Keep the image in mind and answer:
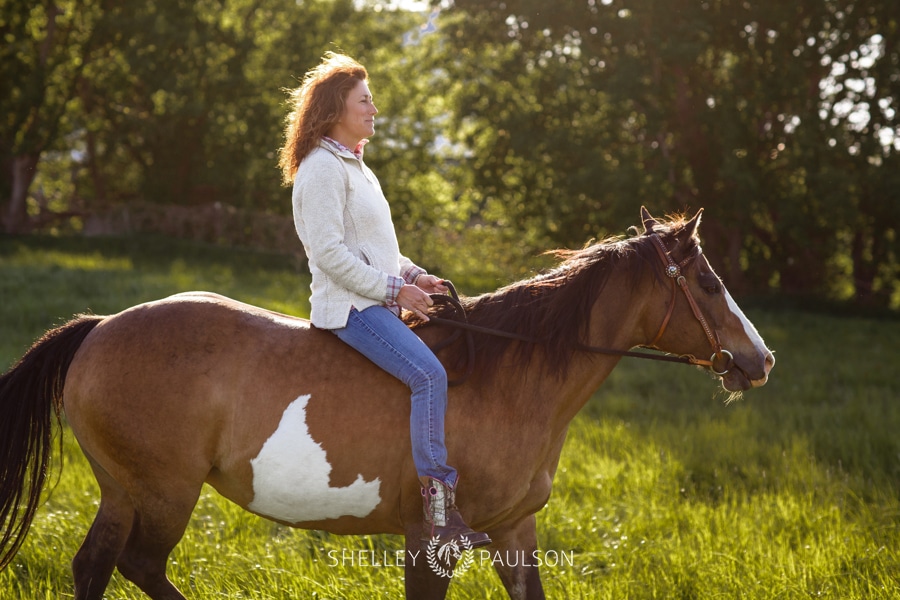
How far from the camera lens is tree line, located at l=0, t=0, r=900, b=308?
66.1ft

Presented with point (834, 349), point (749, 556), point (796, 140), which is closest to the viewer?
point (749, 556)

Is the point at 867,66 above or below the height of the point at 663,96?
above

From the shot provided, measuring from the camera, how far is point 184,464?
3902 mm

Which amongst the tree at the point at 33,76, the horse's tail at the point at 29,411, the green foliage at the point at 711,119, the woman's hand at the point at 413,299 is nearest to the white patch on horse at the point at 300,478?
the woman's hand at the point at 413,299

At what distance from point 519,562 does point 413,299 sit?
5.04 ft

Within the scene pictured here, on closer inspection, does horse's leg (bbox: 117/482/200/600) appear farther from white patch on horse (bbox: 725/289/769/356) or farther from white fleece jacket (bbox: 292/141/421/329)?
white patch on horse (bbox: 725/289/769/356)

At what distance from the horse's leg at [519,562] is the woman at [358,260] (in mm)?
683

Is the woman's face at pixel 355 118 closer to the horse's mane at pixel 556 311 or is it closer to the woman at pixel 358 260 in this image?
the woman at pixel 358 260

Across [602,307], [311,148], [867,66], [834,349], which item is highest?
[867,66]

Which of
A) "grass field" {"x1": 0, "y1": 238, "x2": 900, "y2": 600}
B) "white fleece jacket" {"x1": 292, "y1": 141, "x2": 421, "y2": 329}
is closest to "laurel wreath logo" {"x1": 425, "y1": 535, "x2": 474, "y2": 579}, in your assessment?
"grass field" {"x1": 0, "y1": 238, "x2": 900, "y2": 600}

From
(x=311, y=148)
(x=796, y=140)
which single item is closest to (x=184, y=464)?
(x=311, y=148)

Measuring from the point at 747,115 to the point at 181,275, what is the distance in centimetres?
1438

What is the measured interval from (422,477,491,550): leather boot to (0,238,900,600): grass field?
3.87 ft

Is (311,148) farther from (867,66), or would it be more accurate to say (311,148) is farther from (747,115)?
(867,66)
